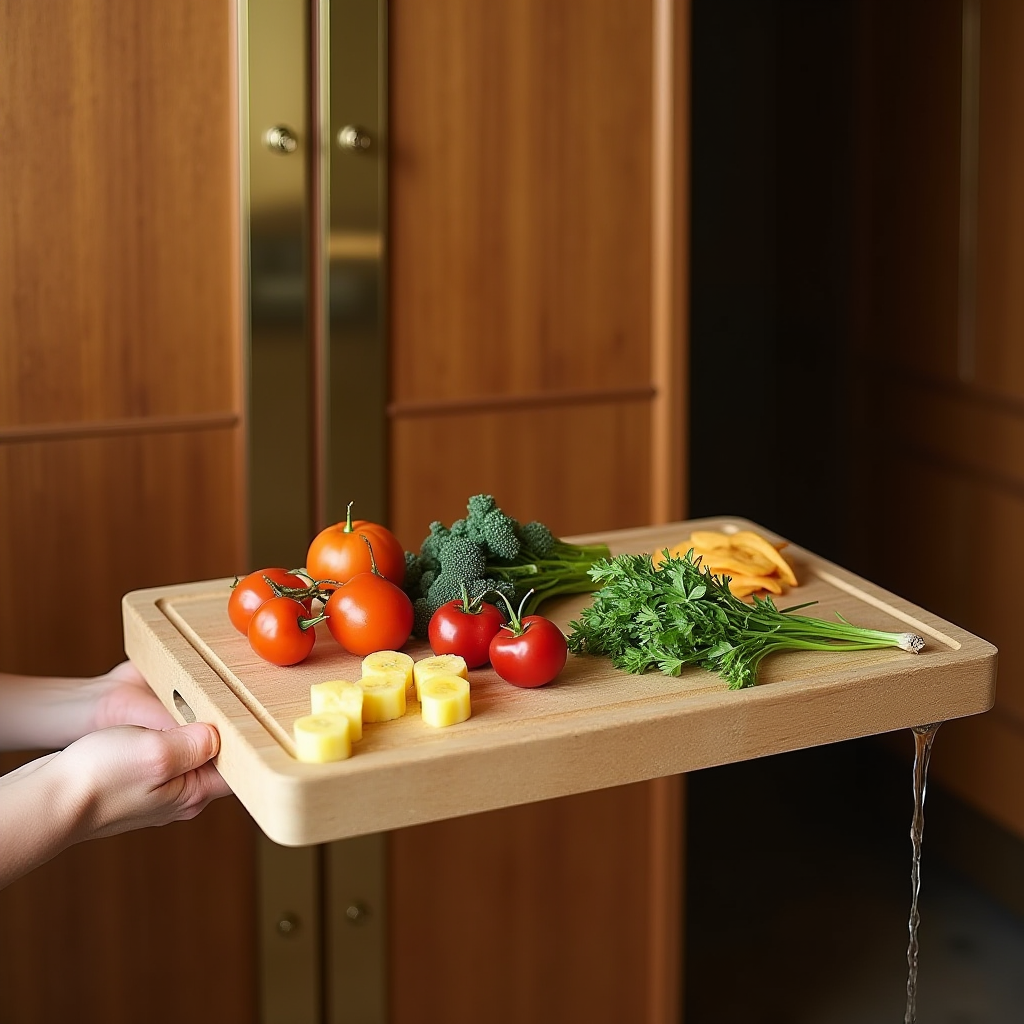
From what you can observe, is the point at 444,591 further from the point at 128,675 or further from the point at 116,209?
the point at 116,209

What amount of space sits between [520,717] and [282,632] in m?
0.28

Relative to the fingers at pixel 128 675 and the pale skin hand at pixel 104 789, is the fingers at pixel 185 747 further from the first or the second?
the fingers at pixel 128 675

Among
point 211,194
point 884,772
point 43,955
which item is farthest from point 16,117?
point 884,772

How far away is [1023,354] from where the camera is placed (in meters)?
3.36

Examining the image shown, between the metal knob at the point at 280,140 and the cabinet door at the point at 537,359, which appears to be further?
the cabinet door at the point at 537,359

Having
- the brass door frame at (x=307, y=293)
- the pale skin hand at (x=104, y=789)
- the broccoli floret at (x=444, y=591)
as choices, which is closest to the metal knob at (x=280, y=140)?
the brass door frame at (x=307, y=293)

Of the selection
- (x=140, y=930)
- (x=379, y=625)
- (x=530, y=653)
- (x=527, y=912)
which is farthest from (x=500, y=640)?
(x=527, y=912)

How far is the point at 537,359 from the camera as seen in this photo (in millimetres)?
2512

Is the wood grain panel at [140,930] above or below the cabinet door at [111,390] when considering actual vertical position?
below

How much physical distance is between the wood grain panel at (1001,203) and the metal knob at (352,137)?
5.64 feet

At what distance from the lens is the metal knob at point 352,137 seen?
2.27m

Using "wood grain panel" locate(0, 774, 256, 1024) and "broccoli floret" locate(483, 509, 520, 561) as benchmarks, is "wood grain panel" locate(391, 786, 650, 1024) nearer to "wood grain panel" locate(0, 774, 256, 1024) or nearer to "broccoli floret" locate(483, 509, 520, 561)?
"wood grain panel" locate(0, 774, 256, 1024)

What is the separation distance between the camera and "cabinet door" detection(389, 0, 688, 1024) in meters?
2.37

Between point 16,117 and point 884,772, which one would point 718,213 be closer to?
point 884,772
